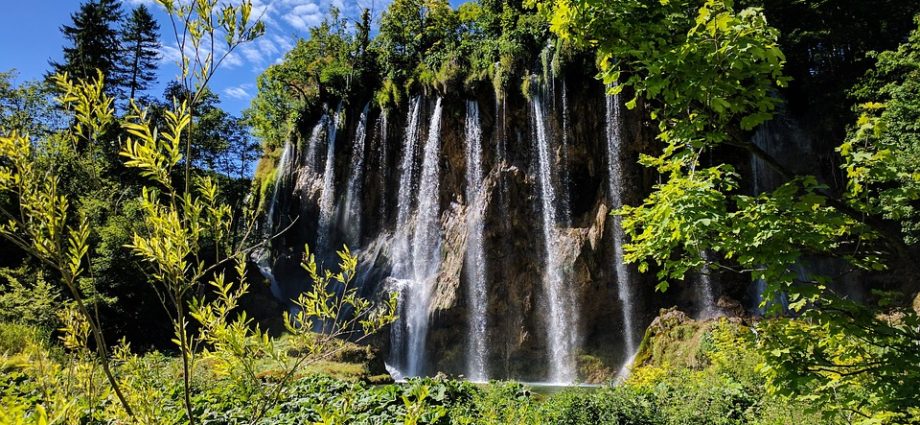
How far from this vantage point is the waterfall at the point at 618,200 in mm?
16672

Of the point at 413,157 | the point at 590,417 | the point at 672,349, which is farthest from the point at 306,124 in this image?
the point at 590,417

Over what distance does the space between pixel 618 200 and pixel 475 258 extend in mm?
5456

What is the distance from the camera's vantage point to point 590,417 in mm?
5281

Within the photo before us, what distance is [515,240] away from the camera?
18.2 m

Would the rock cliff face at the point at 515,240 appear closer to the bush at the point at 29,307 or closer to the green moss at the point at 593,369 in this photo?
the green moss at the point at 593,369

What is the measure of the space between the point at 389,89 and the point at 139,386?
21.3 m

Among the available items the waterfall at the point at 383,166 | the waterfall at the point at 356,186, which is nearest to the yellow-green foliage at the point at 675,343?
the waterfall at the point at 383,166

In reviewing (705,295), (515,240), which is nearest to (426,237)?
(515,240)

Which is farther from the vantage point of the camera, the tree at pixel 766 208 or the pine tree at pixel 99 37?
the pine tree at pixel 99 37

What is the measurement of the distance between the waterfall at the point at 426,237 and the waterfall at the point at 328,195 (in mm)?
5653

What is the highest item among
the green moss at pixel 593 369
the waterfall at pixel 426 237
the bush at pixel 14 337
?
the waterfall at pixel 426 237

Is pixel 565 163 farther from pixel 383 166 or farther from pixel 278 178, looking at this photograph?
pixel 278 178

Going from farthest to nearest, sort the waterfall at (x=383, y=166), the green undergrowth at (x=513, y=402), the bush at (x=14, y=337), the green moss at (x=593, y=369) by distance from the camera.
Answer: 1. the waterfall at (x=383, y=166)
2. the green moss at (x=593, y=369)
3. the bush at (x=14, y=337)
4. the green undergrowth at (x=513, y=402)

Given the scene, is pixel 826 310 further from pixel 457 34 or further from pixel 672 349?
pixel 457 34
